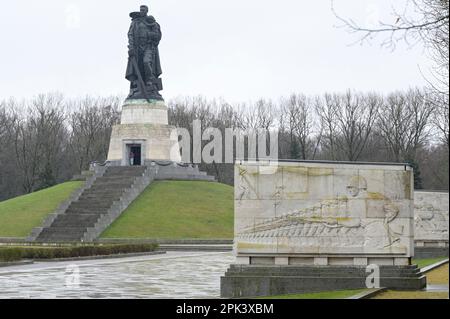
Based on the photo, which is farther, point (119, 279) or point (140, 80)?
point (140, 80)

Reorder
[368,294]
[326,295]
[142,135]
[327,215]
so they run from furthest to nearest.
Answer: [142,135] < [327,215] < [326,295] < [368,294]

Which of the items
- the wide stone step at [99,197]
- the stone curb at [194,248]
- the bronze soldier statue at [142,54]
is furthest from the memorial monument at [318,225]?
the bronze soldier statue at [142,54]

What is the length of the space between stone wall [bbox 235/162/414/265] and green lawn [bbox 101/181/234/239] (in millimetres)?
28000

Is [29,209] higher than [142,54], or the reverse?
[142,54]

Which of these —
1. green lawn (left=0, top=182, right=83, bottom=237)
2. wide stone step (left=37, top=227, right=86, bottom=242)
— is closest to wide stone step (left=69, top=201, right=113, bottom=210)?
green lawn (left=0, top=182, right=83, bottom=237)

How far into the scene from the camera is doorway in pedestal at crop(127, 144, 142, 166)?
61859mm

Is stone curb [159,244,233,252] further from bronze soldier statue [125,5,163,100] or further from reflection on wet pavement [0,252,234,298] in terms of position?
bronze soldier statue [125,5,163,100]

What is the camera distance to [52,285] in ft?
76.9

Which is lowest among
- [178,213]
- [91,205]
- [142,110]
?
[178,213]

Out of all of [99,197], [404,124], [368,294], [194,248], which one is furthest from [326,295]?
[404,124]

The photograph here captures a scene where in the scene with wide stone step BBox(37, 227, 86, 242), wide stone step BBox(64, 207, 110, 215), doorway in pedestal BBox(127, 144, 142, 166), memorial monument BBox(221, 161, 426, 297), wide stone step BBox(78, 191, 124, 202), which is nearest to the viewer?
memorial monument BBox(221, 161, 426, 297)

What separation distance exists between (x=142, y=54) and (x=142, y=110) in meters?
4.02

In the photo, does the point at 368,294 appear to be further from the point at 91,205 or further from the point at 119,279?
the point at 91,205

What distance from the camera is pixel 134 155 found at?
6278 cm
